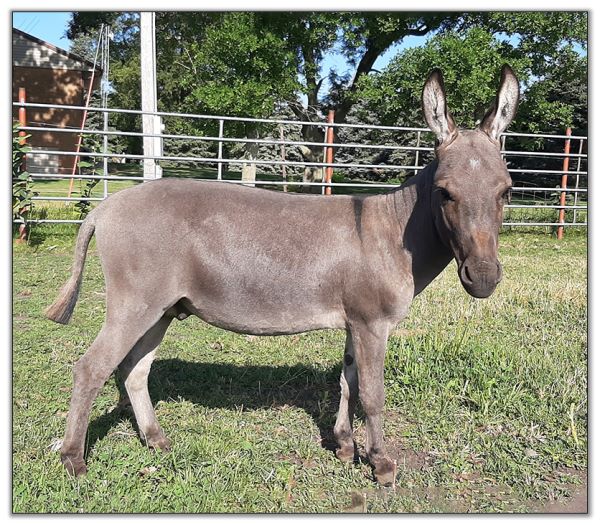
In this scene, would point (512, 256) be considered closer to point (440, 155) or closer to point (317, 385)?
point (317, 385)

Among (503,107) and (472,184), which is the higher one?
(503,107)

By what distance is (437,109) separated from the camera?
3182 millimetres

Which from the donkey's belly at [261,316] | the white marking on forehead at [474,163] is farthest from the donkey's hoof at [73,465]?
the white marking on forehead at [474,163]

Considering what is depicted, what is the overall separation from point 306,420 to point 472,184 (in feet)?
7.94

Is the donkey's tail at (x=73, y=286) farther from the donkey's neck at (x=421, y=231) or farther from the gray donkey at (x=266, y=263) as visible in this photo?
the donkey's neck at (x=421, y=231)

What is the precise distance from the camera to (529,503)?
134 inches

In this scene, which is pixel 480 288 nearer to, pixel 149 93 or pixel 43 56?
pixel 149 93

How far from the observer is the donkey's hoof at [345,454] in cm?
380

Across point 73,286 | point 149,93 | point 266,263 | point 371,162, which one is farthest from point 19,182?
point 371,162

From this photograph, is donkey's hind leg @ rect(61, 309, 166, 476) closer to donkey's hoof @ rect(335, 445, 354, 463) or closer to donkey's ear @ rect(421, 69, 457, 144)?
donkey's hoof @ rect(335, 445, 354, 463)

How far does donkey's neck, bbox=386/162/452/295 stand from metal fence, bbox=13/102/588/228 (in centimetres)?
757

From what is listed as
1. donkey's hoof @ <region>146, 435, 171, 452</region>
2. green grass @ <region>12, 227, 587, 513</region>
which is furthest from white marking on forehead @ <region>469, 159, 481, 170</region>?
donkey's hoof @ <region>146, 435, 171, 452</region>

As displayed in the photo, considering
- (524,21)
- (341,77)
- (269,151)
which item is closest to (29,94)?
(269,151)

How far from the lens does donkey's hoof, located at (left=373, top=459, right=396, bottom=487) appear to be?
3.51 metres
